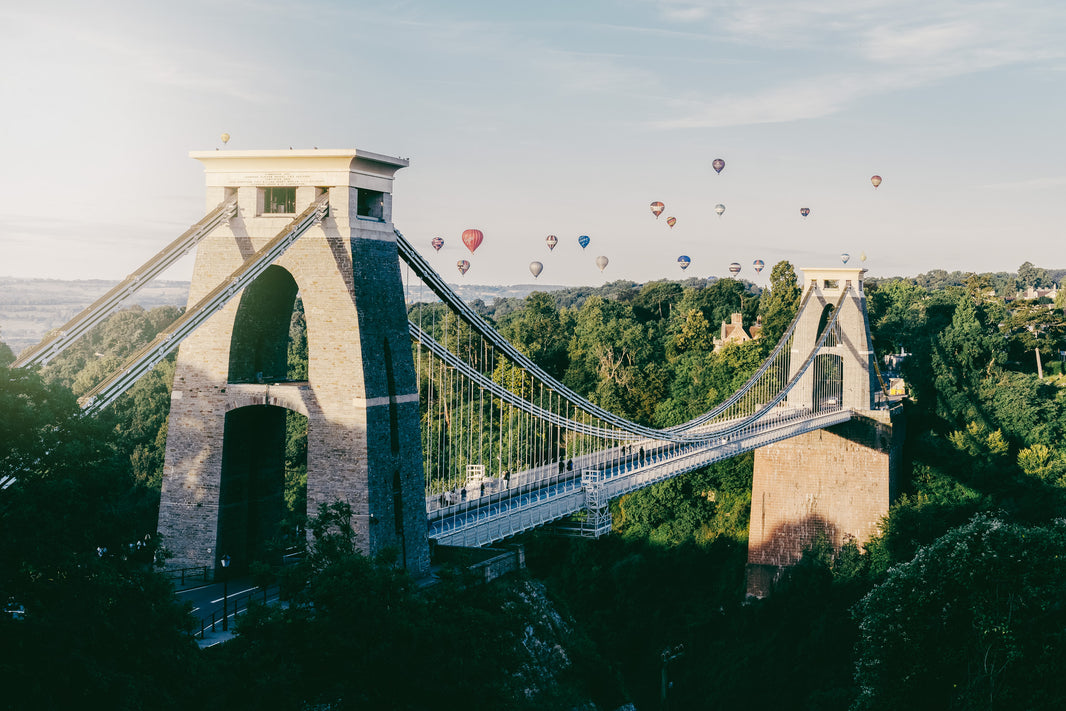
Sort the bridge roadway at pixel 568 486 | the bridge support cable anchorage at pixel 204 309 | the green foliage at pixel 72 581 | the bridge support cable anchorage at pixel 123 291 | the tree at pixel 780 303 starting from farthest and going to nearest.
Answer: the tree at pixel 780 303
the bridge roadway at pixel 568 486
the bridge support cable anchorage at pixel 204 309
the bridge support cable anchorage at pixel 123 291
the green foliage at pixel 72 581

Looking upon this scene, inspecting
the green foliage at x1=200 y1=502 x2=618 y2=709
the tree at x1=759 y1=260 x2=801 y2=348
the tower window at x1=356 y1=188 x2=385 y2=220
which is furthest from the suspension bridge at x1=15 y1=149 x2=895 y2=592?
the tree at x1=759 y1=260 x2=801 y2=348

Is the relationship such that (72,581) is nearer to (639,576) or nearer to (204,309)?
(204,309)

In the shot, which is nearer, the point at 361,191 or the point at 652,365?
the point at 361,191

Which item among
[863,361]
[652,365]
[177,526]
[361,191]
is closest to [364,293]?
[361,191]

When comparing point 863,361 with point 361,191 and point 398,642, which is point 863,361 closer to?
point 361,191

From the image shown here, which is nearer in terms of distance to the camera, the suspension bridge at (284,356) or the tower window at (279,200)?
the suspension bridge at (284,356)

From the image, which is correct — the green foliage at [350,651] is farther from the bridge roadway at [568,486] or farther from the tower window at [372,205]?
the bridge roadway at [568,486]

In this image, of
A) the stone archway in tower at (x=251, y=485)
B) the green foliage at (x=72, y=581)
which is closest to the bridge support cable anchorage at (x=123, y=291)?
the green foliage at (x=72, y=581)

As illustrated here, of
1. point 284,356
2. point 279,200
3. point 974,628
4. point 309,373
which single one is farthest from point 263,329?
point 974,628
